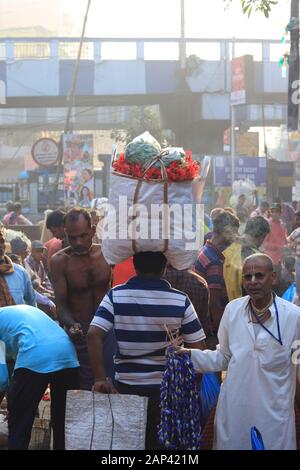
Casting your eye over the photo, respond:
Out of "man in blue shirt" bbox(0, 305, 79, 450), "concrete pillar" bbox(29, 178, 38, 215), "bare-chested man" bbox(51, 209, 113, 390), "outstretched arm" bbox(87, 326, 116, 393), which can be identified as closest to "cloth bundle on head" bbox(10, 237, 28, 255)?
"bare-chested man" bbox(51, 209, 113, 390)

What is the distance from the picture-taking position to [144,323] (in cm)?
432

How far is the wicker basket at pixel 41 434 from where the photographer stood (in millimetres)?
6375

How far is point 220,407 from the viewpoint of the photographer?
447cm

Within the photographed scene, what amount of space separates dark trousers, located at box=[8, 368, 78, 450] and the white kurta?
1.18m

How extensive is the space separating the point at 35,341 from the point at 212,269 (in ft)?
6.53

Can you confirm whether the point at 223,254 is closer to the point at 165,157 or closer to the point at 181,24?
the point at 165,157

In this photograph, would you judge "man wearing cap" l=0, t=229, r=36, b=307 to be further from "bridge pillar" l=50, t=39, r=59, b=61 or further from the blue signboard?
"bridge pillar" l=50, t=39, r=59, b=61

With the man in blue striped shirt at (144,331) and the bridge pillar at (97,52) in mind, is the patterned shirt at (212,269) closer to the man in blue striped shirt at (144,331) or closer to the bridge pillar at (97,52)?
the man in blue striped shirt at (144,331)

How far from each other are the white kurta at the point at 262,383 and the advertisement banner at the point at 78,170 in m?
14.4

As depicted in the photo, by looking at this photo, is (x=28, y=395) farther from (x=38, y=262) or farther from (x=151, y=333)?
(x=38, y=262)

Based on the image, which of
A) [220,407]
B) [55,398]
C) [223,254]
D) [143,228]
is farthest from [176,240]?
[223,254]

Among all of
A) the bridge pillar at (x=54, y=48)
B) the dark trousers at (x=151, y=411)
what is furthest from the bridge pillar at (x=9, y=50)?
the dark trousers at (x=151, y=411)

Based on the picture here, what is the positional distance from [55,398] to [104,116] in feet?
136

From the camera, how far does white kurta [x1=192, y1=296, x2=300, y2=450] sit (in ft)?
14.1
